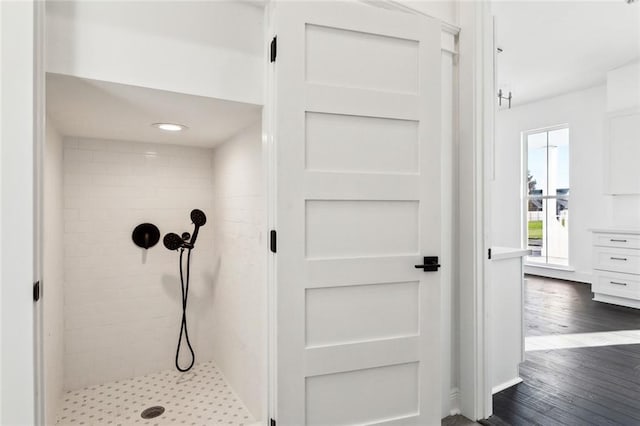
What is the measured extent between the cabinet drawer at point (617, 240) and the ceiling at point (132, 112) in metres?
4.77

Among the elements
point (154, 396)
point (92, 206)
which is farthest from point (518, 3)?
point (154, 396)

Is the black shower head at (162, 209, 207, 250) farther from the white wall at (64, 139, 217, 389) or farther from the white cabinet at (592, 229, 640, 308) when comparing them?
the white cabinet at (592, 229, 640, 308)

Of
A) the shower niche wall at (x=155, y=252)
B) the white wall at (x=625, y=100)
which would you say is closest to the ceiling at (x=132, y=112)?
the shower niche wall at (x=155, y=252)

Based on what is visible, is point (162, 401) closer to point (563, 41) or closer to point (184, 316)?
point (184, 316)

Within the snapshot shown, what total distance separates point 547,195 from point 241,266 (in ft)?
19.7

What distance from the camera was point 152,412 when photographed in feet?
7.58

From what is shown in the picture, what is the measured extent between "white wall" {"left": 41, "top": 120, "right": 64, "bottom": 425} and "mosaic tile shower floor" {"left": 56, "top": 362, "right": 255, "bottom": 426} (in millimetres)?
152

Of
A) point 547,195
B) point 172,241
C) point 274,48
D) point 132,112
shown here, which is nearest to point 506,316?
point 274,48

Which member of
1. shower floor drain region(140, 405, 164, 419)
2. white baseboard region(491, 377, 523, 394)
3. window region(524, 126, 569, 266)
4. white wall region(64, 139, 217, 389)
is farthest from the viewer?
window region(524, 126, 569, 266)

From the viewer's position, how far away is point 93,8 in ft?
4.69

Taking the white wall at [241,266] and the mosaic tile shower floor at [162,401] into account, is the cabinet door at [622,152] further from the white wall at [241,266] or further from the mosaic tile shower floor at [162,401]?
the mosaic tile shower floor at [162,401]

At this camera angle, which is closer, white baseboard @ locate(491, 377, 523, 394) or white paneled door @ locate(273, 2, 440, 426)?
white paneled door @ locate(273, 2, 440, 426)

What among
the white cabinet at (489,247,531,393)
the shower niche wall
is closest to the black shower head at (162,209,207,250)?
the shower niche wall

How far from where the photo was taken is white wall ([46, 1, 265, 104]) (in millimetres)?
1399
